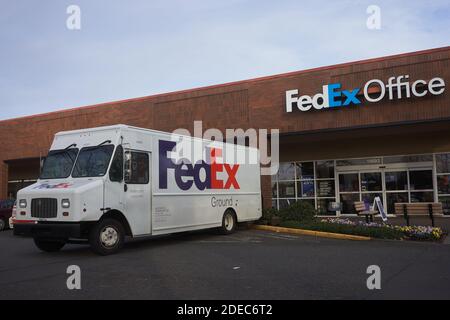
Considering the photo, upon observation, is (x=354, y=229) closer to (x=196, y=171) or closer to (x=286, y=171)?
(x=196, y=171)

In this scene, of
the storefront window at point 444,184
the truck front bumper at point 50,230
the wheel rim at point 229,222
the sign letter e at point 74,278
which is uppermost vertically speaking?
the storefront window at point 444,184

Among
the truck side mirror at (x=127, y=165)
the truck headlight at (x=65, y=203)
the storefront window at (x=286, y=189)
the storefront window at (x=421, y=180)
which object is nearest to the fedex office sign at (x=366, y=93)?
the storefront window at (x=421, y=180)

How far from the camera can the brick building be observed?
1814 centimetres

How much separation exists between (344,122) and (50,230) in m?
12.4

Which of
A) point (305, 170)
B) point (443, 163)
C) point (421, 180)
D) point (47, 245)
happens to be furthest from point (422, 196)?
point (47, 245)

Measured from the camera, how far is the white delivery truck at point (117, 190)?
1078cm

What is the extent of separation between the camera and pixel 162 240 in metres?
14.6

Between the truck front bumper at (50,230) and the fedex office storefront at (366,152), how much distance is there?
1193cm

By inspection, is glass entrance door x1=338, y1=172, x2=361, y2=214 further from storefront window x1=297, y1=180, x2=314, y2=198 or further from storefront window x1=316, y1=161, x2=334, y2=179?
storefront window x1=297, y1=180, x2=314, y2=198

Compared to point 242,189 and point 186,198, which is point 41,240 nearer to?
point 186,198

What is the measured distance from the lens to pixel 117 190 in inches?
447

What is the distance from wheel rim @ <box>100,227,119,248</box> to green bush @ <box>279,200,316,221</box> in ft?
25.2

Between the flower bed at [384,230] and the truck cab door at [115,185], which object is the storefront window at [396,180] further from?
the truck cab door at [115,185]

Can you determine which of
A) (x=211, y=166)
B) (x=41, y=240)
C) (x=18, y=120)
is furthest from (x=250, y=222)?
(x=18, y=120)
